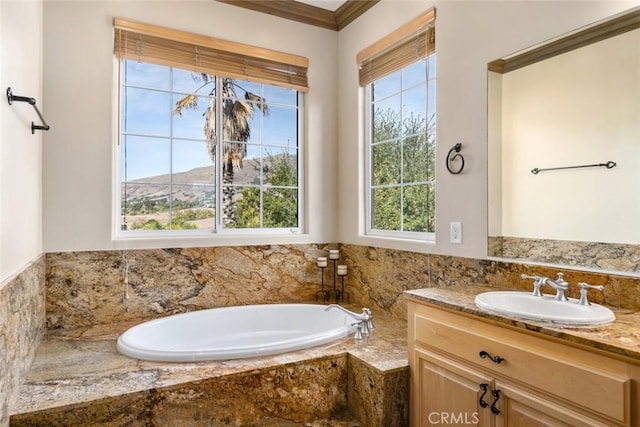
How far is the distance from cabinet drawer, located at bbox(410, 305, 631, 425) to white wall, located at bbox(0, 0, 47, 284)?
67.9 inches

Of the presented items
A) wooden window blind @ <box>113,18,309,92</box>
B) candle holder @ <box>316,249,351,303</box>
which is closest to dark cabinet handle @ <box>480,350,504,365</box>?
candle holder @ <box>316,249,351,303</box>

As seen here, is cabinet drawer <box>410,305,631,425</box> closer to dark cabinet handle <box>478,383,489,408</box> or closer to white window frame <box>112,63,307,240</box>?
dark cabinet handle <box>478,383,489,408</box>

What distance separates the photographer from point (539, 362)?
1295 millimetres

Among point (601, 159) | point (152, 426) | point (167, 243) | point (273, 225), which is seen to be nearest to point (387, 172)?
point (273, 225)

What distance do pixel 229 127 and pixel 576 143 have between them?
2.31m

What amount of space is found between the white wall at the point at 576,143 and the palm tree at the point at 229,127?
1.91 meters

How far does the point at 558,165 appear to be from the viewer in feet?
6.20

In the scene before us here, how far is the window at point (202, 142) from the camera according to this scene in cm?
272

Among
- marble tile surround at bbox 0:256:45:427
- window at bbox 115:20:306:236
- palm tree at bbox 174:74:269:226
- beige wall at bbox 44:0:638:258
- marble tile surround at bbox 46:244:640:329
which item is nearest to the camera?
marble tile surround at bbox 0:256:45:427

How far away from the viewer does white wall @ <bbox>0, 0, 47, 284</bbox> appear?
1.47 metres

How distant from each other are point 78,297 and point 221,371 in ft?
4.24

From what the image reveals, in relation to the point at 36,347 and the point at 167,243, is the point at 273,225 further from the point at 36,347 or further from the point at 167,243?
the point at 36,347

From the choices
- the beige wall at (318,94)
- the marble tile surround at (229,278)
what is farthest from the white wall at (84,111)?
the marble tile surround at (229,278)

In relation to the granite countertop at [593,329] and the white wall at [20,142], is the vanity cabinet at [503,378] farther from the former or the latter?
the white wall at [20,142]
